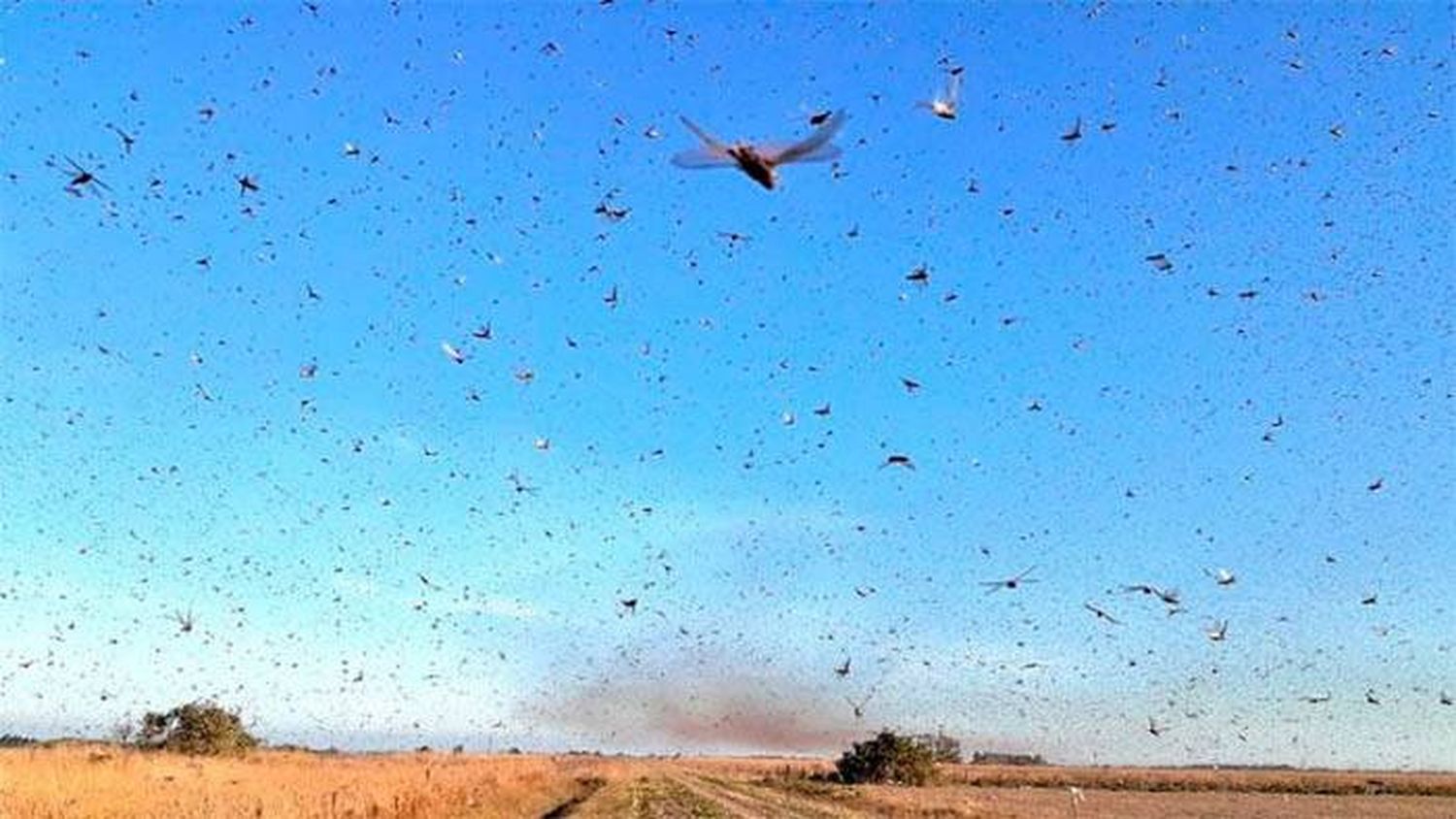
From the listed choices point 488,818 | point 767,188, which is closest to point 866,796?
point 488,818

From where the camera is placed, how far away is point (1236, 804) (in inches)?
2889

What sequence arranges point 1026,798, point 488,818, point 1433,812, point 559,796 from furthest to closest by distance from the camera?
1. point 1026,798
2. point 1433,812
3. point 559,796
4. point 488,818

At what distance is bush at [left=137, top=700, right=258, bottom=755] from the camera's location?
58625 millimetres

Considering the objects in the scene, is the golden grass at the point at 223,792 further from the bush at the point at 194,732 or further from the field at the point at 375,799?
the bush at the point at 194,732

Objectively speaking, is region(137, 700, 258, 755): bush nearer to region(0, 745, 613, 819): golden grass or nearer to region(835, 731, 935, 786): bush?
region(0, 745, 613, 819): golden grass

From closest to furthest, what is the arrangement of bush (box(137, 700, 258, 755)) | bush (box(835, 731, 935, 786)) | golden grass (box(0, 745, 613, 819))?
golden grass (box(0, 745, 613, 819))
bush (box(137, 700, 258, 755))
bush (box(835, 731, 935, 786))

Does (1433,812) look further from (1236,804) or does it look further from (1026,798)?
(1026,798)

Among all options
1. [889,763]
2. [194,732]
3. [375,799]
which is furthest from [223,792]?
[889,763]

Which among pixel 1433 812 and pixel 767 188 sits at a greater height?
pixel 767 188

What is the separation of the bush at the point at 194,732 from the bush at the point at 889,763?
4430cm

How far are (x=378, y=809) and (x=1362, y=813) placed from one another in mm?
59335

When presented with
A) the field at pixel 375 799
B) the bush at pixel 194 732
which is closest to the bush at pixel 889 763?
the field at pixel 375 799

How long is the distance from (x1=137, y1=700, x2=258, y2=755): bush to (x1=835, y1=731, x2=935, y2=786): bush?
4430 cm

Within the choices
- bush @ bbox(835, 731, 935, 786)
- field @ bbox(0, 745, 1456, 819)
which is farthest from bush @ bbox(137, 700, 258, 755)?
bush @ bbox(835, 731, 935, 786)
